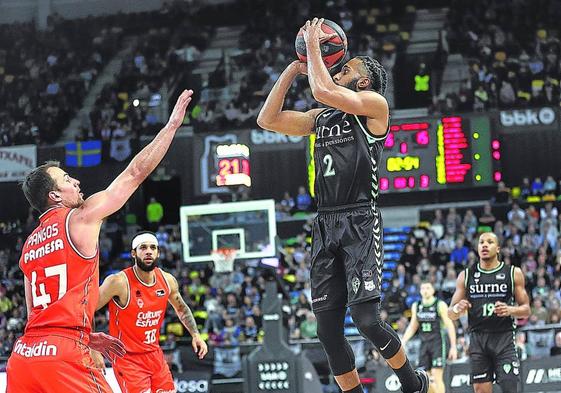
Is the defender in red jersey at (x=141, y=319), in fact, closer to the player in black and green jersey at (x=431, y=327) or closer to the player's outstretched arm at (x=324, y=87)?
the player's outstretched arm at (x=324, y=87)

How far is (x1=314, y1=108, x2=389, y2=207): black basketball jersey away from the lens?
6.61 meters

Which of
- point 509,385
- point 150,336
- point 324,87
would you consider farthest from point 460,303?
point 324,87

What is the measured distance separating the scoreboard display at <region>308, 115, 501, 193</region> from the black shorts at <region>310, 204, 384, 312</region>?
14.3m

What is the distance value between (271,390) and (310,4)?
1705 centimetres

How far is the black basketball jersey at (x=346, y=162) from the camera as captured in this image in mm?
6605

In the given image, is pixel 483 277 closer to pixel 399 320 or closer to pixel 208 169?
pixel 399 320

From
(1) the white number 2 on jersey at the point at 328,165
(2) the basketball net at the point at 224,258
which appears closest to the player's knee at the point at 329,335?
(1) the white number 2 on jersey at the point at 328,165

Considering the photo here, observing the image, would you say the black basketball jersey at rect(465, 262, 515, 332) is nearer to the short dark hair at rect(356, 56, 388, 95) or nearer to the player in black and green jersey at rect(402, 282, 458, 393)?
the player in black and green jersey at rect(402, 282, 458, 393)

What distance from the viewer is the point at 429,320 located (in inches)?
571

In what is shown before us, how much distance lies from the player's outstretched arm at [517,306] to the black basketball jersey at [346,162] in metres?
3.81

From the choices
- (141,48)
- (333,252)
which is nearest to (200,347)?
(333,252)

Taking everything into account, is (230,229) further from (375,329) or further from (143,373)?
(375,329)

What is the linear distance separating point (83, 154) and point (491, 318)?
16145mm

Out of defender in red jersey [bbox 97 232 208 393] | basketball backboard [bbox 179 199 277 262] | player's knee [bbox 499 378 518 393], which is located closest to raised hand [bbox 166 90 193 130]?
defender in red jersey [bbox 97 232 208 393]
